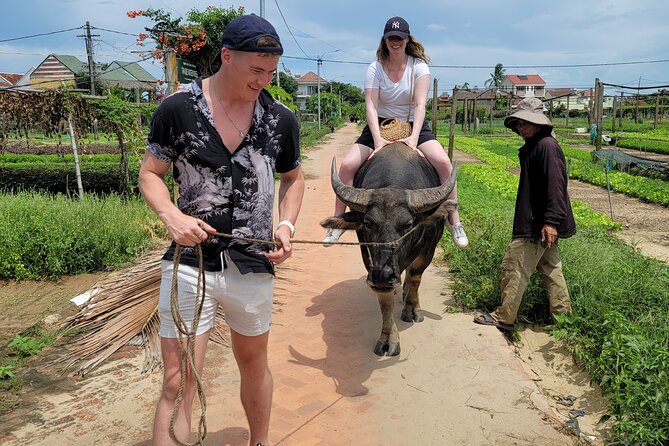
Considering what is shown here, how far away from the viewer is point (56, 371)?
13.3ft

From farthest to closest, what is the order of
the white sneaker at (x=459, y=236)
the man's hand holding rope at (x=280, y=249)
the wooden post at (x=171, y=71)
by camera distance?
the wooden post at (x=171, y=71), the white sneaker at (x=459, y=236), the man's hand holding rope at (x=280, y=249)

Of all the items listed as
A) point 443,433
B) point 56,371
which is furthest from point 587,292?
point 56,371

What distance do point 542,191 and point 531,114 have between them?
707 mm

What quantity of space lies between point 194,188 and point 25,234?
5.01 meters

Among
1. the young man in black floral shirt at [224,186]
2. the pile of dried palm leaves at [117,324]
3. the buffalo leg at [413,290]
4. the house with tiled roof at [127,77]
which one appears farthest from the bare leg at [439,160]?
the house with tiled roof at [127,77]

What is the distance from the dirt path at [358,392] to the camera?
10.8ft

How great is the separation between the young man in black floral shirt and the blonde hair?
8.83 ft

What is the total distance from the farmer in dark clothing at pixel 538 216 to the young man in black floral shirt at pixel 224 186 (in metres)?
2.88

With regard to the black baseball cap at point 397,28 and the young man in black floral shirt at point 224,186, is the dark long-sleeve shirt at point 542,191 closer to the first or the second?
the black baseball cap at point 397,28

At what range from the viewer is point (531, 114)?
464cm

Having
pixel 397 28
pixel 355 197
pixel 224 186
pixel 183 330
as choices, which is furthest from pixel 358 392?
pixel 397 28

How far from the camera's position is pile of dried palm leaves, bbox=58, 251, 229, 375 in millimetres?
4230

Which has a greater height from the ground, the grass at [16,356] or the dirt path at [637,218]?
the dirt path at [637,218]

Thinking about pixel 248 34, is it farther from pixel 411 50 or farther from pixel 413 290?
pixel 413 290
